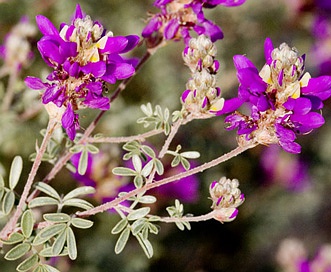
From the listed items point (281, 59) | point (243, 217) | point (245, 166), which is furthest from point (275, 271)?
point (281, 59)

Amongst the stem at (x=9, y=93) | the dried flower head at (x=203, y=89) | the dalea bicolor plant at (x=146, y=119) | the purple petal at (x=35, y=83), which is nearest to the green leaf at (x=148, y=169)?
the dalea bicolor plant at (x=146, y=119)

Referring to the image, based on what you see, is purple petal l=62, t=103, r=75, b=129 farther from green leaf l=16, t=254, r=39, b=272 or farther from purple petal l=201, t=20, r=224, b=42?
purple petal l=201, t=20, r=224, b=42

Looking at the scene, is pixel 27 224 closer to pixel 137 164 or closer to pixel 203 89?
pixel 137 164

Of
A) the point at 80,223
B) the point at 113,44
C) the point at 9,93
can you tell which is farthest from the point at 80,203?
the point at 9,93

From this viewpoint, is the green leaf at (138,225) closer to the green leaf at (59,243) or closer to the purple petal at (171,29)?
the green leaf at (59,243)

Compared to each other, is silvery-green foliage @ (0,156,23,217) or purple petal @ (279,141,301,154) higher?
purple petal @ (279,141,301,154)

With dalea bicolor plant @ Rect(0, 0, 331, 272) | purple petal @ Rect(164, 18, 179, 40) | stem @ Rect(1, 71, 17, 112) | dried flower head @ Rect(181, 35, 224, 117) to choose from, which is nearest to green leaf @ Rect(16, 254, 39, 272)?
dalea bicolor plant @ Rect(0, 0, 331, 272)
